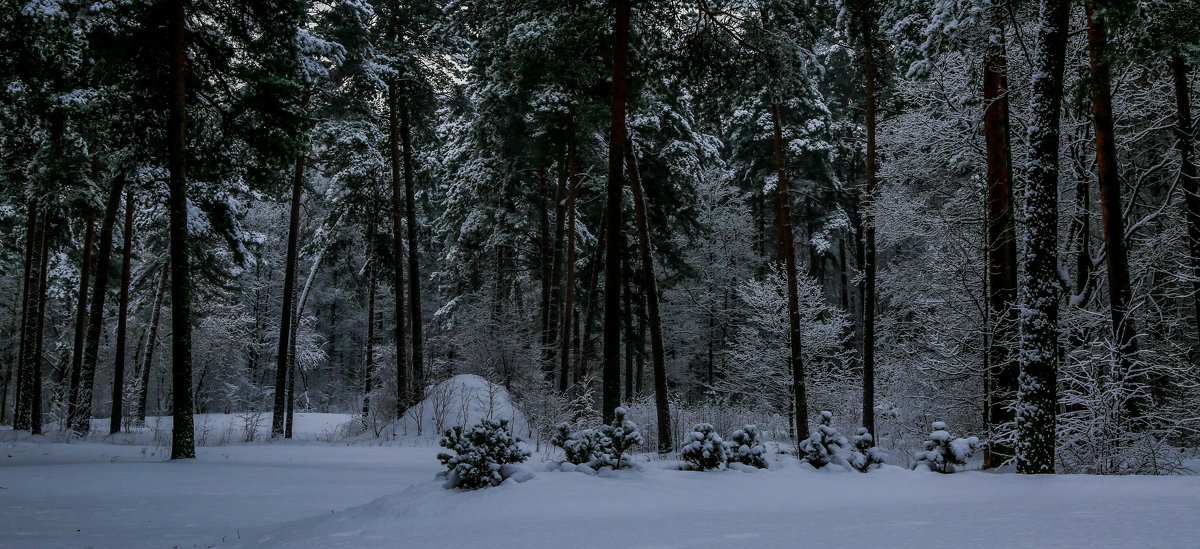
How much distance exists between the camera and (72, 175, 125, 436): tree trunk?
15.2m

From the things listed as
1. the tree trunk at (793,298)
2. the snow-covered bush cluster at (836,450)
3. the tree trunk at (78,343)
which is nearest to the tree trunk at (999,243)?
the snow-covered bush cluster at (836,450)

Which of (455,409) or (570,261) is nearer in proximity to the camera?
(455,409)

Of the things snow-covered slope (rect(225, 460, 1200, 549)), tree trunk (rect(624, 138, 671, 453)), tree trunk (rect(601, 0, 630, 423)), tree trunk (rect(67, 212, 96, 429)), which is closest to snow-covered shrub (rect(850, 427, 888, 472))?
snow-covered slope (rect(225, 460, 1200, 549))

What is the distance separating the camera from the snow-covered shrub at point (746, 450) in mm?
7141

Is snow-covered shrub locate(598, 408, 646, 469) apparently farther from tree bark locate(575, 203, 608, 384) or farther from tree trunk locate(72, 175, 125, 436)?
tree trunk locate(72, 175, 125, 436)

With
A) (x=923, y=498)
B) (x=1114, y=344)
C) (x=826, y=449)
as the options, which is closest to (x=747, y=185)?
(x=1114, y=344)

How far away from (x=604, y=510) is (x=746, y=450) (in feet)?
8.84

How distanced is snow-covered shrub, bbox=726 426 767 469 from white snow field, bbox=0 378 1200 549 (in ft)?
0.73

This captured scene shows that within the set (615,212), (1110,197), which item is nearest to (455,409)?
(615,212)

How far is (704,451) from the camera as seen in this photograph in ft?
22.4

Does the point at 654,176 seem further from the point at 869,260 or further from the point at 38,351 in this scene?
the point at 38,351

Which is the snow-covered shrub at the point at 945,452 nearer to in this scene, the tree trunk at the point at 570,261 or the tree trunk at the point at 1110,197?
the tree trunk at the point at 1110,197

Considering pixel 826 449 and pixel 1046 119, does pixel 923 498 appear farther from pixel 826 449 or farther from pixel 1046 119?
pixel 1046 119

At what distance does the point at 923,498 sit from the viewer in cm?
532
